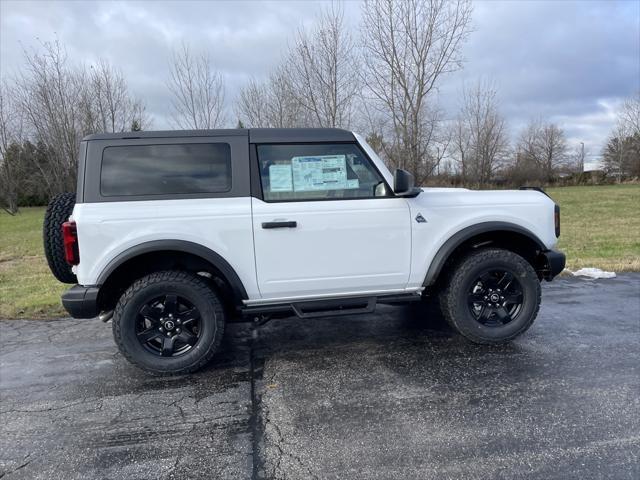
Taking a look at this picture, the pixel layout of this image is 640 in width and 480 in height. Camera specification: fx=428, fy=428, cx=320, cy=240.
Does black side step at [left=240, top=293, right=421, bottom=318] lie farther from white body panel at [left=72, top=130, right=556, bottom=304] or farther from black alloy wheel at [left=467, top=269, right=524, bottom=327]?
black alloy wheel at [left=467, top=269, right=524, bottom=327]

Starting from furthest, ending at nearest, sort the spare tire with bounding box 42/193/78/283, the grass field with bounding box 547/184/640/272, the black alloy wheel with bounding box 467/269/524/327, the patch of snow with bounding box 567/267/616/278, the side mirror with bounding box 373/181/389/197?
the grass field with bounding box 547/184/640/272 → the patch of snow with bounding box 567/267/616/278 → the black alloy wheel with bounding box 467/269/524/327 → the side mirror with bounding box 373/181/389/197 → the spare tire with bounding box 42/193/78/283

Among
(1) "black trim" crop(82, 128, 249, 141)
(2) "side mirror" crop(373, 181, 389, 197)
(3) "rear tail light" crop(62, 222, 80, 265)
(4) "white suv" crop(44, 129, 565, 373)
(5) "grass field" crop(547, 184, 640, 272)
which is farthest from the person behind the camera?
(5) "grass field" crop(547, 184, 640, 272)

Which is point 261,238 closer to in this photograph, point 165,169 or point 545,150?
point 165,169

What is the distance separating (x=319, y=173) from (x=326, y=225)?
479mm

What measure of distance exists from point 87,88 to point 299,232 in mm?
17073

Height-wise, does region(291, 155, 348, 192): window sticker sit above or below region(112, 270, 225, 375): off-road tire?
above

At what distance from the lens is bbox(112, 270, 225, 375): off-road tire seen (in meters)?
3.43

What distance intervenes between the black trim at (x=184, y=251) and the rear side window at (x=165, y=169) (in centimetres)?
44

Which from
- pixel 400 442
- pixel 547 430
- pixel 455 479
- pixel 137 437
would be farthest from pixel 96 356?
pixel 547 430

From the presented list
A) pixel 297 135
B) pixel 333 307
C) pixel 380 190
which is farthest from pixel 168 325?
pixel 380 190

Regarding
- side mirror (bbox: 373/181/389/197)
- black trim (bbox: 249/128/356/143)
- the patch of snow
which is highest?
black trim (bbox: 249/128/356/143)

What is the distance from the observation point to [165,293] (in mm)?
3480

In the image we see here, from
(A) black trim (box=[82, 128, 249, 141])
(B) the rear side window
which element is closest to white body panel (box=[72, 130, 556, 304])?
(B) the rear side window

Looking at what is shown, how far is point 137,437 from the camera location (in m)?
2.66
